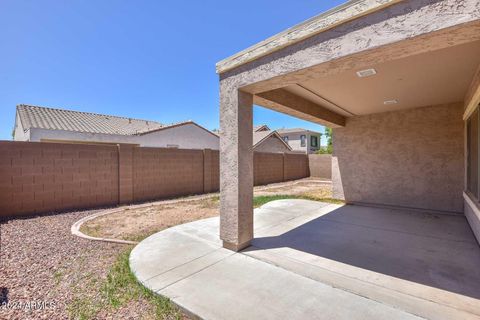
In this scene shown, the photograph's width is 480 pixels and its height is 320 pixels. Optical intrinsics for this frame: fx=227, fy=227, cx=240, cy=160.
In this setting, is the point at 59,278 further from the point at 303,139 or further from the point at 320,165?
the point at 303,139

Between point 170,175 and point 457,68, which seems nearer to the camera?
point 457,68

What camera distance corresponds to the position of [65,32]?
7805 millimetres

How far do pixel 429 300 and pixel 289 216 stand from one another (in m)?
3.97

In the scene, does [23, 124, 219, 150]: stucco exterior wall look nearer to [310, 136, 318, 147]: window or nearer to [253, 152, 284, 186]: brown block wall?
[253, 152, 284, 186]: brown block wall

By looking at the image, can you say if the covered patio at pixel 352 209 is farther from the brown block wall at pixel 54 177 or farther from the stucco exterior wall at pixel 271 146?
the stucco exterior wall at pixel 271 146

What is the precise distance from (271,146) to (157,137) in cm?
1213

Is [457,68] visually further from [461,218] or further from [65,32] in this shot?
[65,32]

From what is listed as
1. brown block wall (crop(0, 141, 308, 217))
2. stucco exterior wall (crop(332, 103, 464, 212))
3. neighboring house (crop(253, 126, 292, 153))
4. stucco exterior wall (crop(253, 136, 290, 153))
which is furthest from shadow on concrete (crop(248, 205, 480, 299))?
stucco exterior wall (crop(253, 136, 290, 153))

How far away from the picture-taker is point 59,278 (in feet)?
10.5

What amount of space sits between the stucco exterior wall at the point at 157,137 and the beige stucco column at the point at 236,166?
45.3 feet

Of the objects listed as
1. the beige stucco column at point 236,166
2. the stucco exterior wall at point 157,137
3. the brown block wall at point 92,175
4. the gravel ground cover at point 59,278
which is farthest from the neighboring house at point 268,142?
the gravel ground cover at point 59,278

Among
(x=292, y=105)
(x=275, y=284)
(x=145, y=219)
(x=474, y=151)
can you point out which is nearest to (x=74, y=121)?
(x=145, y=219)

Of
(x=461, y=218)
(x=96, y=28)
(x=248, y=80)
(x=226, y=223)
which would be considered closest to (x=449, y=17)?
(x=248, y=80)

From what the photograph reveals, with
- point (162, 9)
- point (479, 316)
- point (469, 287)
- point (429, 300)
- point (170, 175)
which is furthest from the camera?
point (170, 175)
